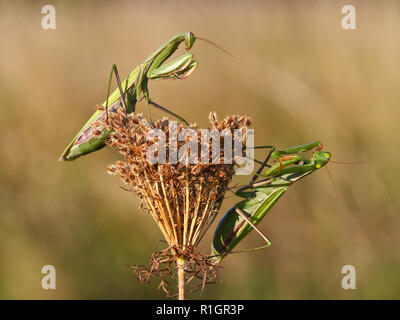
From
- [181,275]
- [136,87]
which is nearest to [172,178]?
[181,275]

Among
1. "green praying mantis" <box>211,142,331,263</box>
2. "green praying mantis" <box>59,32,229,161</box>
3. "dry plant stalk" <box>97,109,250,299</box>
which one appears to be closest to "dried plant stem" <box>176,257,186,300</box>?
"dry plant stalk" <box>97,109,250,299</box>

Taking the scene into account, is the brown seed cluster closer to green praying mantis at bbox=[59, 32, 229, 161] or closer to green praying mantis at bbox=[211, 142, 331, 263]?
green praying mantis at bbox=[211, 142, 331, 263]

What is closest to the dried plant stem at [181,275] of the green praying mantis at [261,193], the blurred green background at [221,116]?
the green praying mantis at [261,193]

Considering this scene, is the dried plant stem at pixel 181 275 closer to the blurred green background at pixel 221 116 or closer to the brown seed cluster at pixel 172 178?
the brown seed cluster at pixel 172 178

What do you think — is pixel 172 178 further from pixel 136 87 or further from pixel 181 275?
pixel 136 87

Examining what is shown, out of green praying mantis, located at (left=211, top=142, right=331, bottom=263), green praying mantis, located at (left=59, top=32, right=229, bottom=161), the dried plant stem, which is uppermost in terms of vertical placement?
green praying mantis, located at (left=59, top=32, right=229, bottom=161)
